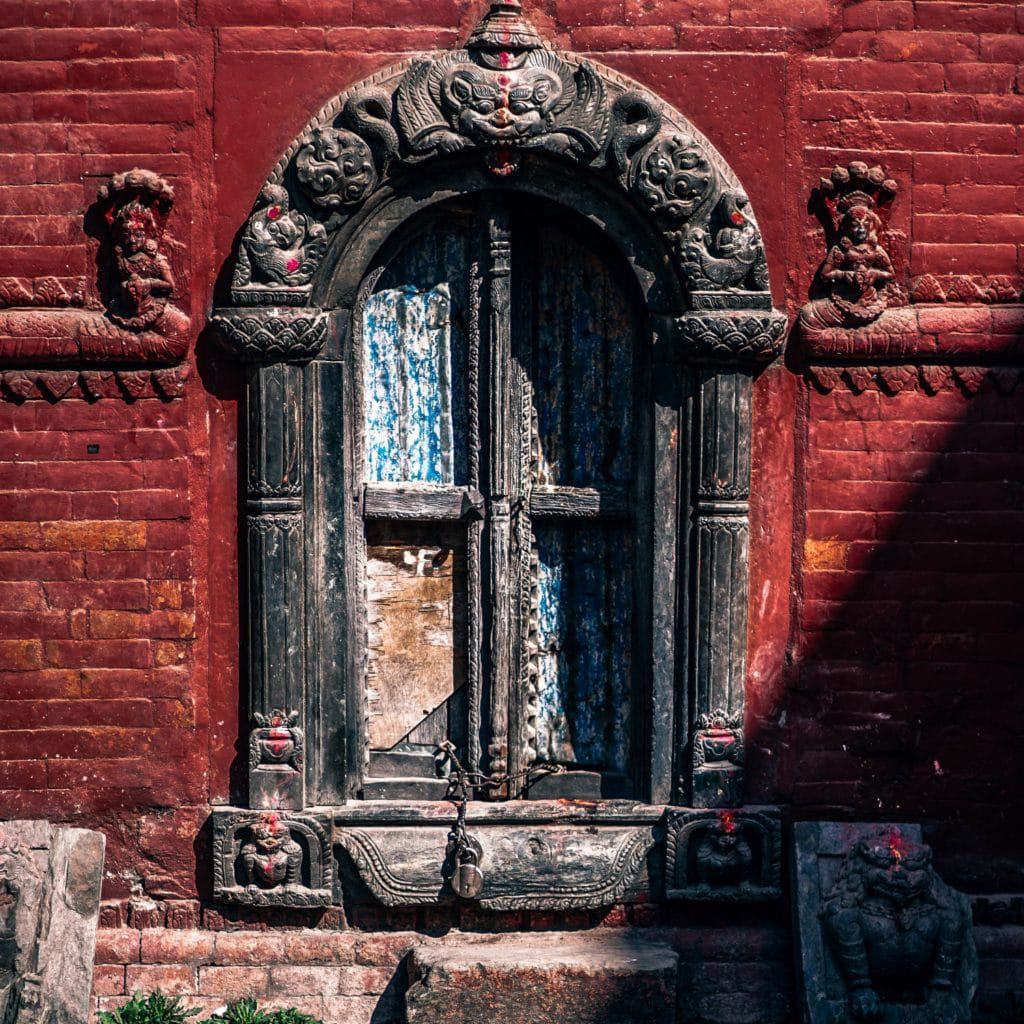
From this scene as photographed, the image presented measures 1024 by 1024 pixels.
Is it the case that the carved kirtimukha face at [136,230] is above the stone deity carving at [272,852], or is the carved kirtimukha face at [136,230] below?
above

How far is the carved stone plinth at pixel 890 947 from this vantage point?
4566mm

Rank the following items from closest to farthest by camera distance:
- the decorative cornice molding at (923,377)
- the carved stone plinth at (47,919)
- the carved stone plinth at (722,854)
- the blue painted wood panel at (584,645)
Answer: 1. the carved stone plinth at (47,919)
2. the decorative cornice molding at (923,377)
3. the carved stone plinth at (722,854)
4. the blue painted wood panel at (584,645)

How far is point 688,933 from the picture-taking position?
195 inches

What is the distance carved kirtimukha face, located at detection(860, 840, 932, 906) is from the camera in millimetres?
→ 4594

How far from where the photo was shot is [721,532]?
475 centimetres

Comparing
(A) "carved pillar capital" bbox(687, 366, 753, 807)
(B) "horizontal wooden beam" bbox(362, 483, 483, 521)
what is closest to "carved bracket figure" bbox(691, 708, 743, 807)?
(A) "carved pillar capital" bbox(687, 366, 753, 807)

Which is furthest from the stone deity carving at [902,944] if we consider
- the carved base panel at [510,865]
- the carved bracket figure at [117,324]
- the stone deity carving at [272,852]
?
the carved bracket figure at [117,324]

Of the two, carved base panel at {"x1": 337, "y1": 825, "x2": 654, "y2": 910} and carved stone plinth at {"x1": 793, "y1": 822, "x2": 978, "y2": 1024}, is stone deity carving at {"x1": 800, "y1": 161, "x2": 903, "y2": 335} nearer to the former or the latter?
carved stone plinth at {"x1": 793, "y1": 822, "x2": 978, "y2": 1024}

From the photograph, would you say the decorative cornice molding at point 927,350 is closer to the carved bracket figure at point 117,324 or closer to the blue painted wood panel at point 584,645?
the blue painted wood panel at point 584,645

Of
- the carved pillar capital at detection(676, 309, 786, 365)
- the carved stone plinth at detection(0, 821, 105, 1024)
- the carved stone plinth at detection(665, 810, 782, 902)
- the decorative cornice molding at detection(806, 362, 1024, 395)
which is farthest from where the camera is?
the carved stone plinth at detection(665, 810, 782, 902)

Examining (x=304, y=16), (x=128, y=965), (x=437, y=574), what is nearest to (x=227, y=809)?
(x=128, y=965)

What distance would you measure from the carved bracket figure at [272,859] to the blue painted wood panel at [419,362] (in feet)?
4.10

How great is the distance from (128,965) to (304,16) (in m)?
3.31

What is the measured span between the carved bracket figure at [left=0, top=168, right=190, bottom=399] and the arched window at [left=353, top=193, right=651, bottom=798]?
2.17 feet
